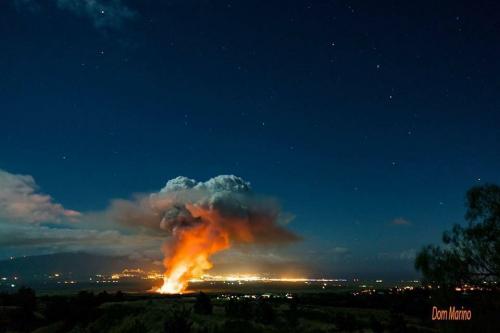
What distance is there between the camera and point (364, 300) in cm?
11231

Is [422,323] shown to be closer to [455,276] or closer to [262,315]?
[262,315]

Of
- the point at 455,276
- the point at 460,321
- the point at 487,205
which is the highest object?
the point at 487,205

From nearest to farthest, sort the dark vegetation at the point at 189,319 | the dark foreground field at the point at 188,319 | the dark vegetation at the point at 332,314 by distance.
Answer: the dark vegetation at the point at 332,314 → the dark vegetation at the point at 189,319 → the dark foreground field at the point at 188,319

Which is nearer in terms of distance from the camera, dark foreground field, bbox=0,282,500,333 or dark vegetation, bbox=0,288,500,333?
dark vegetation, bbox=0,288,500,333

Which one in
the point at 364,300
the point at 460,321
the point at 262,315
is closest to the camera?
the point at 460,321

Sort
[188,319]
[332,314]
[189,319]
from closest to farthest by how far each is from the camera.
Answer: [188,319] → [189,319] → [332,314]

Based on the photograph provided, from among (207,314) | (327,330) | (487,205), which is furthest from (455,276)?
(207,314)

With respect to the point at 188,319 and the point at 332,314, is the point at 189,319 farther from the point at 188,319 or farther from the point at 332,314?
the point at 332,314

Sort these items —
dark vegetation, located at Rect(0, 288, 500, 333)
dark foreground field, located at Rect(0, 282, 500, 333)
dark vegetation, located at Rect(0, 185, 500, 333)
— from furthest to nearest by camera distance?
dark foreground field, located at Rect(0, 282, 500, 333), dark vegetation, located at Rect(0, 288, 500, 333), dark vegetation, located at Rect(0, 185, 500, 333)

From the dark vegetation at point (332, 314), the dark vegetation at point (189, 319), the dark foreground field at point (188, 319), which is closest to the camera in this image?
the dark vegetation at point (332, 314)

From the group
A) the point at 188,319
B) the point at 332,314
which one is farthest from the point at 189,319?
the point at 332,314

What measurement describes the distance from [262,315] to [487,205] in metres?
48.5

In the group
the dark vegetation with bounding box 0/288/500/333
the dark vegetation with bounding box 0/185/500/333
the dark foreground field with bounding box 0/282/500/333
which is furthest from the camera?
the dark foreground field with bounding box 0/282/500/333

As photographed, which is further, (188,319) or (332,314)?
(332,314)
